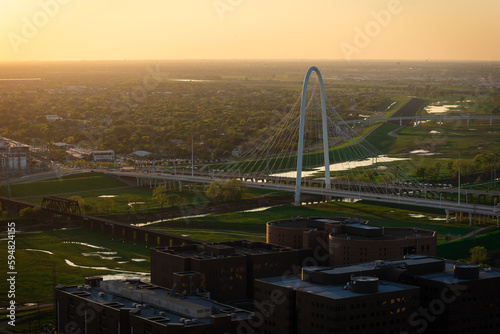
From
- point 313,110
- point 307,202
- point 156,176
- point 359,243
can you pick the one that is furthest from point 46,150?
point 359,243

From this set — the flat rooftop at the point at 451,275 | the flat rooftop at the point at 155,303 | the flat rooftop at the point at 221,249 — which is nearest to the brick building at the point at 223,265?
the flat rooftop at the point at 221,249

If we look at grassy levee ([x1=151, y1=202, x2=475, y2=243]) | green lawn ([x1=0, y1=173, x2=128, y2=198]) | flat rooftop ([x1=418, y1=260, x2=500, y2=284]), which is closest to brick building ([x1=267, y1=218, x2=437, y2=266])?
flat rooftop ([x1=418, y1=260, x2=500, y2=284])

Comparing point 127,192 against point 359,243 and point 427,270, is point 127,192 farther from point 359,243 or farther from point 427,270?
point 427,270

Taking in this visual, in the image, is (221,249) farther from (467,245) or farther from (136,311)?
(467,245)

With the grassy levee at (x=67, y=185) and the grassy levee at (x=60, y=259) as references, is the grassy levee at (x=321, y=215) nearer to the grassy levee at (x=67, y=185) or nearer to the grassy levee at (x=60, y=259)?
the grassy levee at (x=60, y=259)

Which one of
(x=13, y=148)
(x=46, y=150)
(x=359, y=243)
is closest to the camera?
(x=359, y=243)

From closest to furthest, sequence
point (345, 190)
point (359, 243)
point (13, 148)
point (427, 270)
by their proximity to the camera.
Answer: point (427, 270) < point (359, 243) < point (345, 190) < point (13, 148)

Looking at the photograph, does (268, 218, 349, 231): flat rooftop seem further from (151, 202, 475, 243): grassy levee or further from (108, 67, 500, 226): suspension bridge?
(108, 67, 500, 226): suspension bridge
